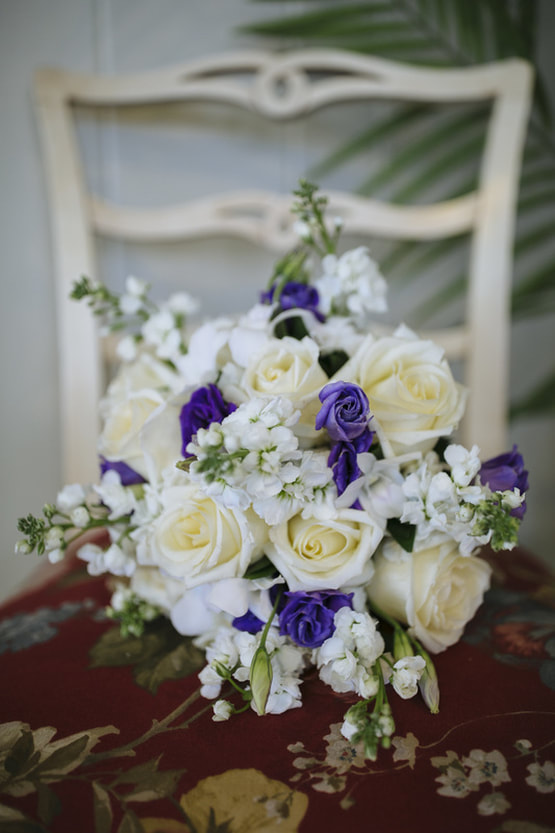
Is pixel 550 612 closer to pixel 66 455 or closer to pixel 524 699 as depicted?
pixel 524 699

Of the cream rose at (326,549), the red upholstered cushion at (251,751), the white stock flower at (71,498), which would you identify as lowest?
the red upholstered cushion at (251,751)

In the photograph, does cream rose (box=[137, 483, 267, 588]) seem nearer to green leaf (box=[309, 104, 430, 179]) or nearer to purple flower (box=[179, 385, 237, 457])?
purple flower (box=[179, 385, 237, 457])

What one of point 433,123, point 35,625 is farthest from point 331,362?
point 433,123

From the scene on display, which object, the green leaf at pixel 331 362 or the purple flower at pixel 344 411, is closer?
the purple flower at pixel 344 411

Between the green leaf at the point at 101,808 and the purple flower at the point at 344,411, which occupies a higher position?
the purple flower at the point at 344,411

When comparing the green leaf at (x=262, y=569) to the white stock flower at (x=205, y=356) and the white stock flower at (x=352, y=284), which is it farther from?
the white stock flower at (x=352, y=284)

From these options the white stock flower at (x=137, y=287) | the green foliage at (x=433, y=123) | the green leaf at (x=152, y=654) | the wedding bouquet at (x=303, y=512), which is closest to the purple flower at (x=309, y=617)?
Result: the wedding bouquet at (x=303, y=512)

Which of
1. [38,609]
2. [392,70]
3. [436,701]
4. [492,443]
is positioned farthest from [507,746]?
[392,70]

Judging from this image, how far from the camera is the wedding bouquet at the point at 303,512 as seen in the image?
0.42 m

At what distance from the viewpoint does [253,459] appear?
0.38 metres

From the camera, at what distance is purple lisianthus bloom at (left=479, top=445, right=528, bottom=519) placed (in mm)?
477

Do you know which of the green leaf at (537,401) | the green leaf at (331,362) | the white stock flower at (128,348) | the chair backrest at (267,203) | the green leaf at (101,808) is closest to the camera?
the green leaf at (101,808)

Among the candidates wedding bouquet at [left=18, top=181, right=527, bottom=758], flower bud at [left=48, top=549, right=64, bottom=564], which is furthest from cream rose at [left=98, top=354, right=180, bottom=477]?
flower bud at [left=48, top=549, right=64, bottom=564]

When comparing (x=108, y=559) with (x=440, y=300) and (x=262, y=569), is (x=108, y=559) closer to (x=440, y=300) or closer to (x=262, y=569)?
(x=262, y=569)
